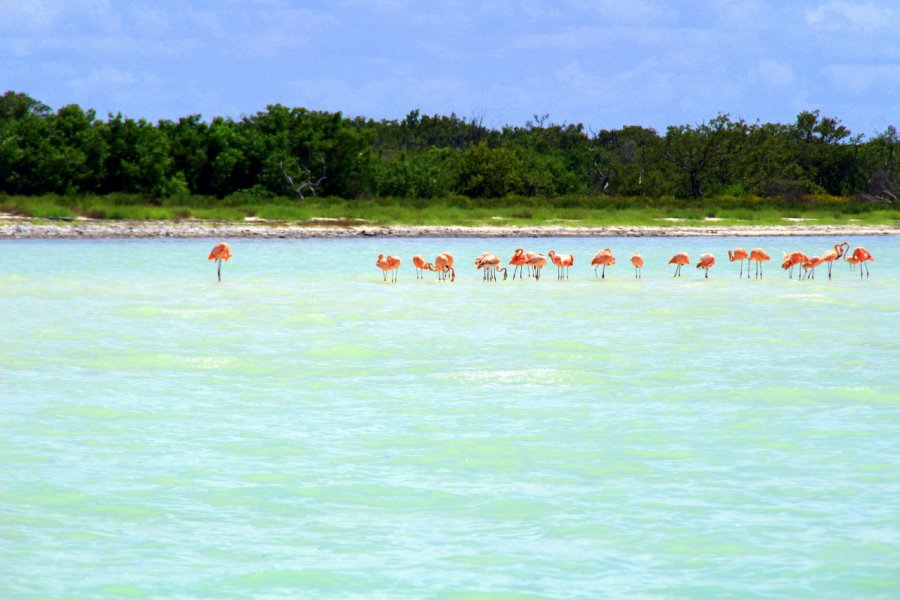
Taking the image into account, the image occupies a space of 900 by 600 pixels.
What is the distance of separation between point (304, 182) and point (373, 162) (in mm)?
5390

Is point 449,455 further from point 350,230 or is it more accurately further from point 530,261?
point 350,230

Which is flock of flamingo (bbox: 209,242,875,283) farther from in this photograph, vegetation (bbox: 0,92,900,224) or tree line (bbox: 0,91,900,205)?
tree line (bbox: 0,91,900,205)

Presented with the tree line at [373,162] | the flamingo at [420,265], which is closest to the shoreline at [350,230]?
the tree line at [373,162]

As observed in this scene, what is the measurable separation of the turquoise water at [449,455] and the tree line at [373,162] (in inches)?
1712

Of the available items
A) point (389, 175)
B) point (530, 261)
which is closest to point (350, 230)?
point (389, 175)

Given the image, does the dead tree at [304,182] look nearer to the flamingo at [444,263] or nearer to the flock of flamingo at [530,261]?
the flock of flamingo at [530,261]

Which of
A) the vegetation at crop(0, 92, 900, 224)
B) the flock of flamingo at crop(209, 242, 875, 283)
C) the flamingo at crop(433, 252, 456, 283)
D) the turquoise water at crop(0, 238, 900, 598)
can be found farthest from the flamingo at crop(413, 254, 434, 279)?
the vegetation at crop(0, 92, 900, 224)

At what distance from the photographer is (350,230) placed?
2052 inches

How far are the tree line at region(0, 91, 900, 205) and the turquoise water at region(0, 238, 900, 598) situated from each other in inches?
1712

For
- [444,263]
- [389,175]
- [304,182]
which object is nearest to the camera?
[444,263]

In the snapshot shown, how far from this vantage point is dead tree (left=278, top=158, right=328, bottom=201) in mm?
64375

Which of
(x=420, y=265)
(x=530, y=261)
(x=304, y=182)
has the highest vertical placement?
(x=304, y=182)

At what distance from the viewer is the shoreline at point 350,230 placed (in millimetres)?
48188

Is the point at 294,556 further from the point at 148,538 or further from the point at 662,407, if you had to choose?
the point at 662,407
